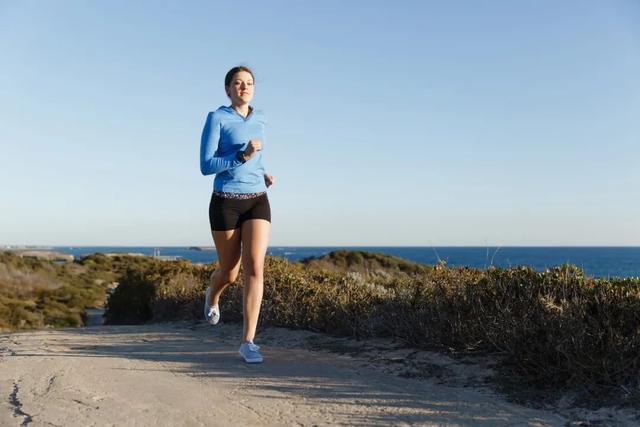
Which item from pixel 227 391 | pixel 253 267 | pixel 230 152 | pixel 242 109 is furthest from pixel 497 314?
pixel 242 109

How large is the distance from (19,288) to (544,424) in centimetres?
2891

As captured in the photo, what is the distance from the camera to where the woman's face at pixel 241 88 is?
504 centimetres

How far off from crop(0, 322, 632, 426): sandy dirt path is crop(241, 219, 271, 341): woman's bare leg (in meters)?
0.40

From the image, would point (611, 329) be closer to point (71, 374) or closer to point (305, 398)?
point (305, 398)

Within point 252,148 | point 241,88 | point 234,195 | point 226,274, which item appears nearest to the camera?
point 252,148

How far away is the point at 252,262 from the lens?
4.93 m

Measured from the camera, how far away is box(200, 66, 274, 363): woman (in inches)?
192

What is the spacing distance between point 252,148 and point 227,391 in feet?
6.07

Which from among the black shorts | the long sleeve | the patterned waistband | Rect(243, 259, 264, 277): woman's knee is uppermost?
the long sleeve

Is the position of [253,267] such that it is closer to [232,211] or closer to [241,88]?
[232,211]

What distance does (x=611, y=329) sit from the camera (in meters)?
3.93

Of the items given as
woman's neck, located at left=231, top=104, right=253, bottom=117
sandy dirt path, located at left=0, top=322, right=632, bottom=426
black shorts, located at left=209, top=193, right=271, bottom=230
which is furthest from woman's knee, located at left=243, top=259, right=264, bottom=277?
woman's neck, located at left=231, top=104, right=253, bottom=117

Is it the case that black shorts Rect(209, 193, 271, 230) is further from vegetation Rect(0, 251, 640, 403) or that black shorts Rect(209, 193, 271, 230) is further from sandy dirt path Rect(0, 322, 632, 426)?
vegetation Rect(0, 251, 640, 403)

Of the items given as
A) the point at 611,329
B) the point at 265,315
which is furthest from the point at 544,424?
the point at 265,315
